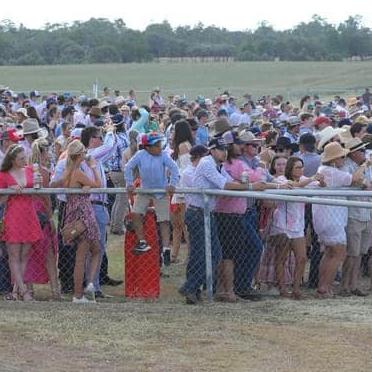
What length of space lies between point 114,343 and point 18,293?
249cm

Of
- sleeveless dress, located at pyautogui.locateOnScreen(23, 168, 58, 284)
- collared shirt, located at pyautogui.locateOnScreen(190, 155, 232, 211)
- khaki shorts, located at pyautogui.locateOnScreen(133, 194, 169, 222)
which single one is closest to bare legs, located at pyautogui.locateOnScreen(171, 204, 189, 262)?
khaki shorts, located at pyautogui.locateOnScreen(133, 194, 169, 222)

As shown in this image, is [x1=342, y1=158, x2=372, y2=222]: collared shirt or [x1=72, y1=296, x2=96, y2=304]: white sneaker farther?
[x1=342, y1=158, x2=372, y2=222]: collared shirt

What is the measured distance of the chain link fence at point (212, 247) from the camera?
11.0m

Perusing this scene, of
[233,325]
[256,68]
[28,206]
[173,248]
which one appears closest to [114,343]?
[233,325]

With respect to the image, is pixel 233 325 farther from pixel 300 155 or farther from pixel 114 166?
pixel 114 166

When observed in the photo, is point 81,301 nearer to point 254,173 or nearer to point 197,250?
point 197,250

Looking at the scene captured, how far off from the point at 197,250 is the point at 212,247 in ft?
0.49

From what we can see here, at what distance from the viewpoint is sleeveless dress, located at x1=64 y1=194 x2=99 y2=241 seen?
36.0ft

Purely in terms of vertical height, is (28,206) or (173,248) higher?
(28,206)

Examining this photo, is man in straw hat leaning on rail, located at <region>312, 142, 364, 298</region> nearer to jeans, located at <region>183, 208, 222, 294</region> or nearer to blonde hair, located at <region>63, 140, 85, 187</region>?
jeans, located at <region>183, 208, 222, 294</region>

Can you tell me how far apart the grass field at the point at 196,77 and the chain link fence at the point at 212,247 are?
46.0 metres

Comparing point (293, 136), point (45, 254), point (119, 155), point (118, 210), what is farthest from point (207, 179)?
point (293, 136)

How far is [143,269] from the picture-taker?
37.7ft

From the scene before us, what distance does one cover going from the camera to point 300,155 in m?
13.8
